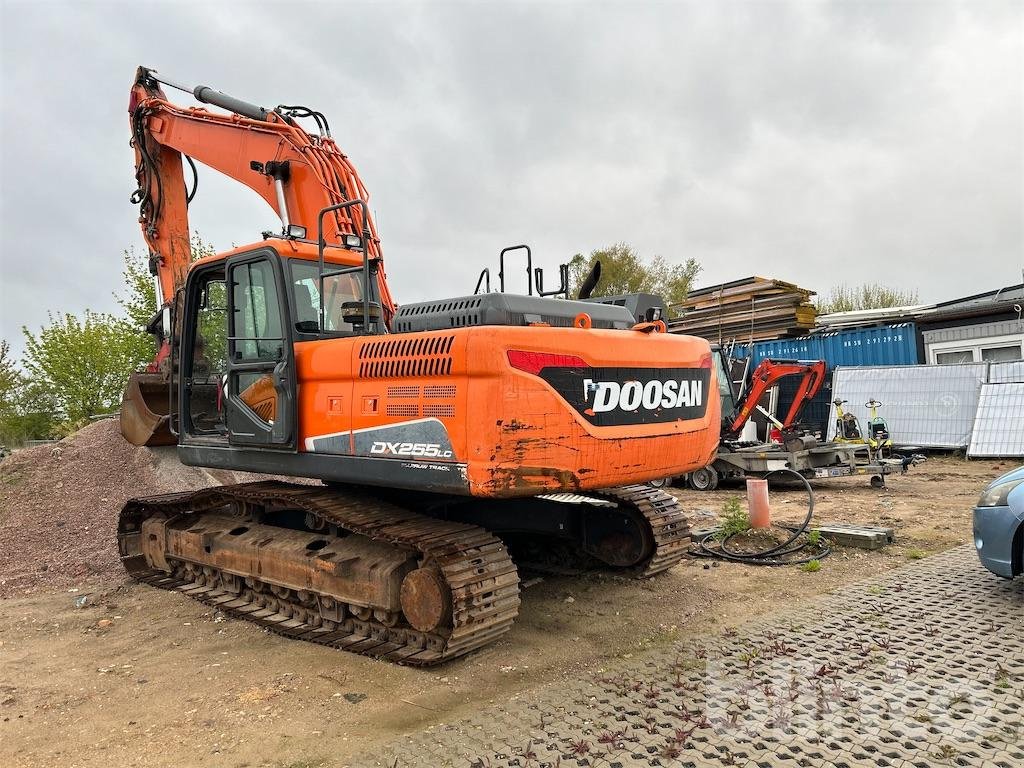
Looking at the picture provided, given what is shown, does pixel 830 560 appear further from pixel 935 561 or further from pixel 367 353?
pixel 367 353

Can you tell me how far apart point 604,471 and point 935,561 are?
3.82m

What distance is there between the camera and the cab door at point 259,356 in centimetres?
489

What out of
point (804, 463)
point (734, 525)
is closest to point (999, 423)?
point (804, 463)

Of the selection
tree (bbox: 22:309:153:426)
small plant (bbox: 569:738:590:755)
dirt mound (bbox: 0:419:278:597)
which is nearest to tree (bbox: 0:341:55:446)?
tree (bbox: 22:309:153:426)

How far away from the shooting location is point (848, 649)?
4.25m

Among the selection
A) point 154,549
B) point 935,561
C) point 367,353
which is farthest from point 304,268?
point 935,561

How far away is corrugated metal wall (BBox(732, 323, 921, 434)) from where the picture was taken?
16703 millimetres

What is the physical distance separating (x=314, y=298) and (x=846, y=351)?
15406 millimetres

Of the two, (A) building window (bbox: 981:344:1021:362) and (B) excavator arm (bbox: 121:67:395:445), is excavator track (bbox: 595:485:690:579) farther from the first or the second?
(A) building window (bbox: 981:344:1021:362)

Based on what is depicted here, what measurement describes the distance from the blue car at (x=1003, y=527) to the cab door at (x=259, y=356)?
4758 millimetres

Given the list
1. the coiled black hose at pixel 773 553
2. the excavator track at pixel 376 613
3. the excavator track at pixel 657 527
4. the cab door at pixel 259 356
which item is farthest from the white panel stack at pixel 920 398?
the cab door at pixel 259 356

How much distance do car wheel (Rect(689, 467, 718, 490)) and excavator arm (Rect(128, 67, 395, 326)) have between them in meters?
7.01

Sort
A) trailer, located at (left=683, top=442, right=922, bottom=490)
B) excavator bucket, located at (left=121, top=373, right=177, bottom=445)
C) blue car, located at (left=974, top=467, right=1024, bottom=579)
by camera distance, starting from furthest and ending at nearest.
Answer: trailer, located at (left=683, top=442, right=922, bottom=490), excavator bucket, located at (left=121, top=373, right=177, bottom=445), blue car, located at (left=974, top=467, right=1024, bottom=579)

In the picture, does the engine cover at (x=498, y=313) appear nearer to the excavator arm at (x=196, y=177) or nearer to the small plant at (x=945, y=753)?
the excavator arm at (x=196, y=177)
